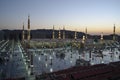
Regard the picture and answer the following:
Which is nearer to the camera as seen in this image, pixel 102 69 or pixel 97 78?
pixel 97 78

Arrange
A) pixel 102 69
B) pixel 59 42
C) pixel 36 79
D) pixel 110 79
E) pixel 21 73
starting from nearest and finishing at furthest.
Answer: pixel 36 79
pixel 110 79
pixel 102 69
pixel 21 73
pixel 59 42

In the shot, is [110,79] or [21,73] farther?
[21,73]

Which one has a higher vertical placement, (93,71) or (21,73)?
(93,71)

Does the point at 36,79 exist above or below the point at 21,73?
above

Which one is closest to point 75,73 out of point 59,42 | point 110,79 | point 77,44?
point 110,79

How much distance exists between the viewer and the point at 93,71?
20625 millimetres

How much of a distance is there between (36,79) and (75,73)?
4.45 meters


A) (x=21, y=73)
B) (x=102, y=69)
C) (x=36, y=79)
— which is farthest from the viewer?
(x=21, y=73)

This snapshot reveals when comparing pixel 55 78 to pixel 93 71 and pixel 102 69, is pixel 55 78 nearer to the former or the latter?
pixel 93 71

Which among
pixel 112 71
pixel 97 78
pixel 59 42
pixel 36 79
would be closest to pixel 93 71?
pixel 97 78

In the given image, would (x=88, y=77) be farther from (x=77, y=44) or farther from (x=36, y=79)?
(x=77, y=44)

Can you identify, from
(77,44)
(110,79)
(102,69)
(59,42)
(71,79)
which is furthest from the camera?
(59,42)

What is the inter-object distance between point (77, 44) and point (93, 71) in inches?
2546

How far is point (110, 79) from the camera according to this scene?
20.2 meters
